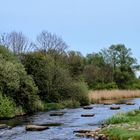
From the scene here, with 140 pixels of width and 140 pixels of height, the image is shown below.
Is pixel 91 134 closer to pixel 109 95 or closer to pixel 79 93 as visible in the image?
pixel 79 93

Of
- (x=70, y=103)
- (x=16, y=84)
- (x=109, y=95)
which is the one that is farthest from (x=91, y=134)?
(x=109, y=95)

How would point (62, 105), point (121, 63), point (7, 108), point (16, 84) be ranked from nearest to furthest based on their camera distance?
1. point (7, 108)
2. point (16, 84)
3. point (62, 105)
4. point (121, 63)

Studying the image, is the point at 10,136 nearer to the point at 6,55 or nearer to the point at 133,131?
the point at 133,131

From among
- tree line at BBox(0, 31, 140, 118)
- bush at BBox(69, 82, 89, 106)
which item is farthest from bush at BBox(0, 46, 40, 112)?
Result: bush at BBox(69, 82, 89, 106)

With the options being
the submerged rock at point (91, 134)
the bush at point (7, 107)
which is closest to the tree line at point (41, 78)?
the bush at point (7, 107)

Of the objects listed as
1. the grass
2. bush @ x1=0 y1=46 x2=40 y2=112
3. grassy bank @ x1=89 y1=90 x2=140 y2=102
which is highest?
bush @ x1=0 y1=46 x2=40 y2=112

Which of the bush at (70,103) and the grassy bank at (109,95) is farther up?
the grassy bank at (109,95)

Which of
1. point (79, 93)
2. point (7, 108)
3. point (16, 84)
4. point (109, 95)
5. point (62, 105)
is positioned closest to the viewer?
point (7, 108)

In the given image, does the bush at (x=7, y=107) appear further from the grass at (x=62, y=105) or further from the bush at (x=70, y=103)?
the bush at (x=70, y=103)

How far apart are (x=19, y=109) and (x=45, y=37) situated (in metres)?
51.9

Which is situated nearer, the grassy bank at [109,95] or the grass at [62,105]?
the grass at [62,105]

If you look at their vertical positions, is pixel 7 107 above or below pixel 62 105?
above

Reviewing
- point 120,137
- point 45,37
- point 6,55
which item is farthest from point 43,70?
point 120,137

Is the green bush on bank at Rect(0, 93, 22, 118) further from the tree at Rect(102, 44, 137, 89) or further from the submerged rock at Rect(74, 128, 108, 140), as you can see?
the tree at Rect(102, 44, 137, 89)
